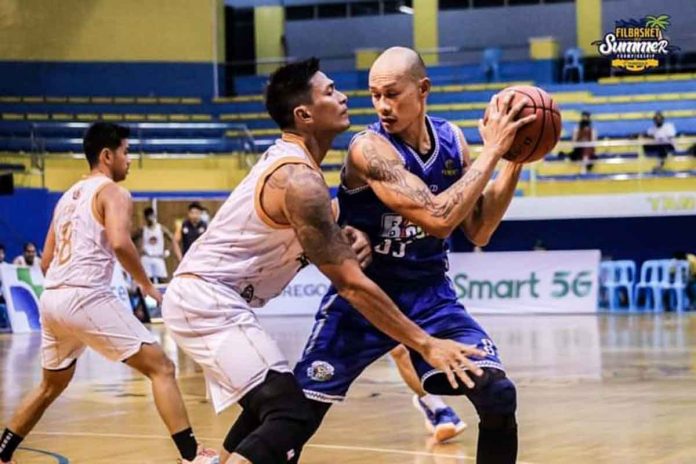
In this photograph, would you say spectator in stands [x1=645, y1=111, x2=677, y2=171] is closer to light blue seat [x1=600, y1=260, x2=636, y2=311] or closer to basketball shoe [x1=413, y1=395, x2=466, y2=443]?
light blue seat [x1=600, y1=260, x2=636, y2=311]

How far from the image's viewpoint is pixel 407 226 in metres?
5.02

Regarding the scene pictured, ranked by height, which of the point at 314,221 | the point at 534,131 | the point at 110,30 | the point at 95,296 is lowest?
the point at 95,296

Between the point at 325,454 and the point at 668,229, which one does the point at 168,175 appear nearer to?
the point at 668,229

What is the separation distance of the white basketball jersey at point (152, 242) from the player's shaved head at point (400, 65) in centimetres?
1629

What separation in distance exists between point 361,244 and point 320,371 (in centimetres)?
52

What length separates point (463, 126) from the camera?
24.2m

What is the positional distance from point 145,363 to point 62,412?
3.09 meters

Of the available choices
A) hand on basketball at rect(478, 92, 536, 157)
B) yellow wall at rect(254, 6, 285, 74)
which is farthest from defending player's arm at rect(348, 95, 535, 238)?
yellow wall at rect(254, 6, 285, 74)

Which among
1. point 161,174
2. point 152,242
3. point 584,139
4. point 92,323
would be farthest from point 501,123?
point 161,174

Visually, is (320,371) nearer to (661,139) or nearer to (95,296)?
(95,296)

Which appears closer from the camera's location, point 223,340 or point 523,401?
point 223,340

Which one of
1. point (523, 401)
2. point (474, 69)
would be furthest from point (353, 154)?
point (474, 69)

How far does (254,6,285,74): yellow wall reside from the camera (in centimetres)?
3244

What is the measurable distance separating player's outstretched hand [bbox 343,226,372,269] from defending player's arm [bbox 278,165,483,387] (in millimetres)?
728
